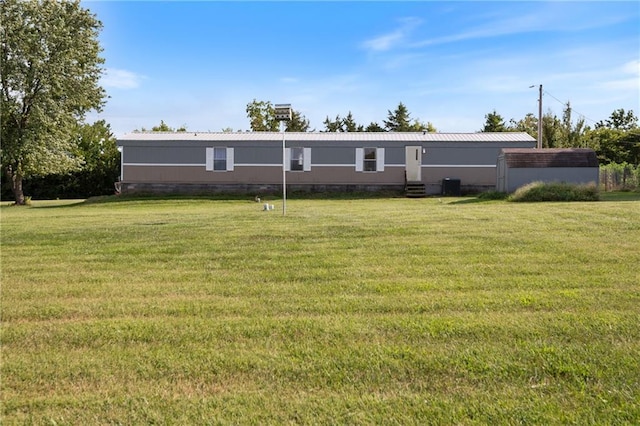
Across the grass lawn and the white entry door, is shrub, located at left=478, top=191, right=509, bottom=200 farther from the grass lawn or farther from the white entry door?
the grass lawn

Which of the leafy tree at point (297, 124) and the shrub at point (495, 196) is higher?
the leafy tree at point (297, 124)

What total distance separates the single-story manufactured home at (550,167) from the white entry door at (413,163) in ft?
15.5

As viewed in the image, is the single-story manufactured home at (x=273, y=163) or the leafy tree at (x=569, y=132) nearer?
the single-story manufactured home at (x=273, y=163)

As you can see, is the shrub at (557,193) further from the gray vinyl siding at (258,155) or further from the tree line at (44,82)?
the tree line at (44,82)

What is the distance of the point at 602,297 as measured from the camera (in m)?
4.79

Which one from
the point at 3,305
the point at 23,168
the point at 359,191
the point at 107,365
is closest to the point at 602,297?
the point at 107,365

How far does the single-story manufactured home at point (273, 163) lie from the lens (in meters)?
24.2

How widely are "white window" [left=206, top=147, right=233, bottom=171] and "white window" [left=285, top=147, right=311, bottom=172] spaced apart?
8.94 ft

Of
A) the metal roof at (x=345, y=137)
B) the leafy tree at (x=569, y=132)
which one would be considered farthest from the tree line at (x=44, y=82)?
the leafy tree at (x=569, y=132)

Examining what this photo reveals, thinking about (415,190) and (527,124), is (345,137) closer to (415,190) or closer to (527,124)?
(415,190)

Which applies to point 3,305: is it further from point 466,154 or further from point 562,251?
point 466,154

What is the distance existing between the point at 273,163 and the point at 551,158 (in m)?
12.1

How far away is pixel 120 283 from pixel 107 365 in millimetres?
2347

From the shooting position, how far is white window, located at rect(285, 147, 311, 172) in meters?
24.4
